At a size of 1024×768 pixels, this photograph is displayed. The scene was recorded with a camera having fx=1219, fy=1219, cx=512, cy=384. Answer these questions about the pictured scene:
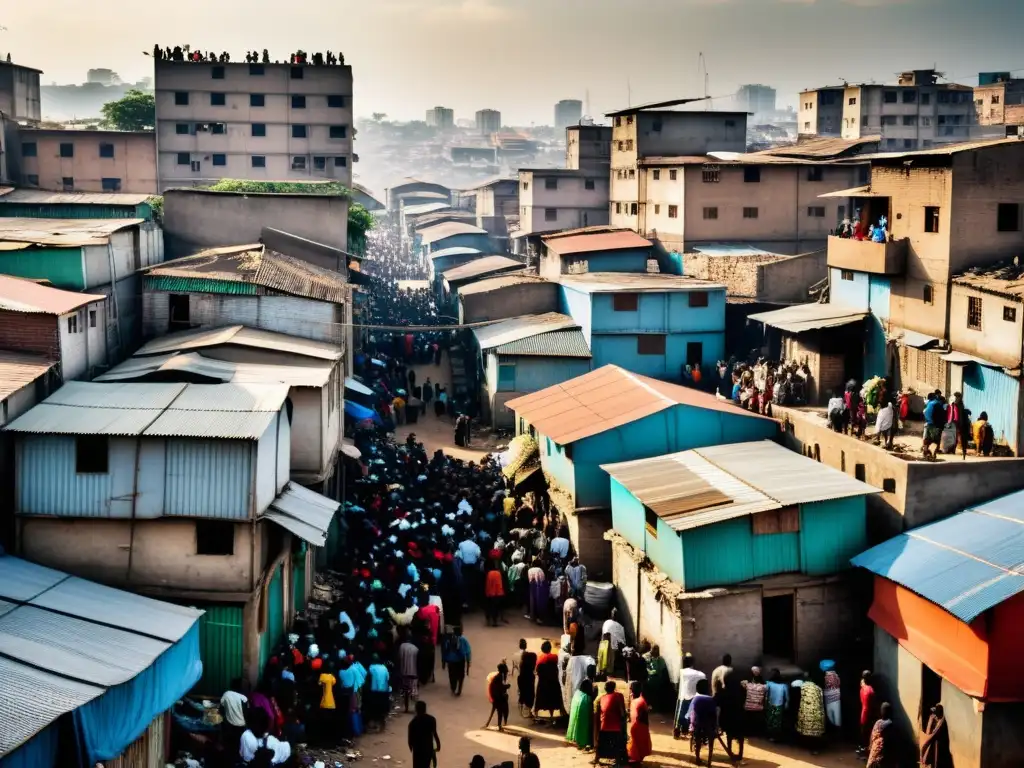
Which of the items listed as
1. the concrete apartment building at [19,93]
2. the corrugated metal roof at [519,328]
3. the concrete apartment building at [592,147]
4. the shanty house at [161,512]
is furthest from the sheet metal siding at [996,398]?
the concrete apartment building at [19,93]

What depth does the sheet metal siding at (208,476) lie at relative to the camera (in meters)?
18.6

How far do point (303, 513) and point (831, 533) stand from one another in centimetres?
881

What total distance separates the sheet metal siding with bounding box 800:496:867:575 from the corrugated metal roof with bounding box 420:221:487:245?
51513 mm

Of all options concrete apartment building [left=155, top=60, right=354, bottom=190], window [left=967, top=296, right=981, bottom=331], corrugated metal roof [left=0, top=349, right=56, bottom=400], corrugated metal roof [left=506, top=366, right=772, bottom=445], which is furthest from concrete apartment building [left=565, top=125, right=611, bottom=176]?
corrugated metal roof [left=0, top=349, right=56, bottom=400]

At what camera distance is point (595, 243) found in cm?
4509

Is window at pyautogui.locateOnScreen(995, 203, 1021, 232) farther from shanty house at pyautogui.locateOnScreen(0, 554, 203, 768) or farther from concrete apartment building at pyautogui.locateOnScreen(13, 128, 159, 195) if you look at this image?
concrete apartment building at pyautogui.locateOnScreen(13, 128, 159, 195)

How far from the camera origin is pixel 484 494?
28.0 meters

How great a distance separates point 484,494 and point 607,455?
13.2 ft

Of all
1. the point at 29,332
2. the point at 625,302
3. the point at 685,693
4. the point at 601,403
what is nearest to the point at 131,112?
the point at 625,302

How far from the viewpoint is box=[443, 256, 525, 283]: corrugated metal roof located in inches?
2079

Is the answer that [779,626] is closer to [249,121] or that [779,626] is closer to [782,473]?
[782,473]

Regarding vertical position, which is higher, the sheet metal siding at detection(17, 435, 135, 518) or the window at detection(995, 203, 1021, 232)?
the window at detection(995, 203, 1021, 232)

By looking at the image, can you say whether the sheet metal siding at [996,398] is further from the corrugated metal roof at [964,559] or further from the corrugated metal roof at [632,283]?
the corrugated metal roof at [632,283]

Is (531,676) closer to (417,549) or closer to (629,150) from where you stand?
(417,549)
